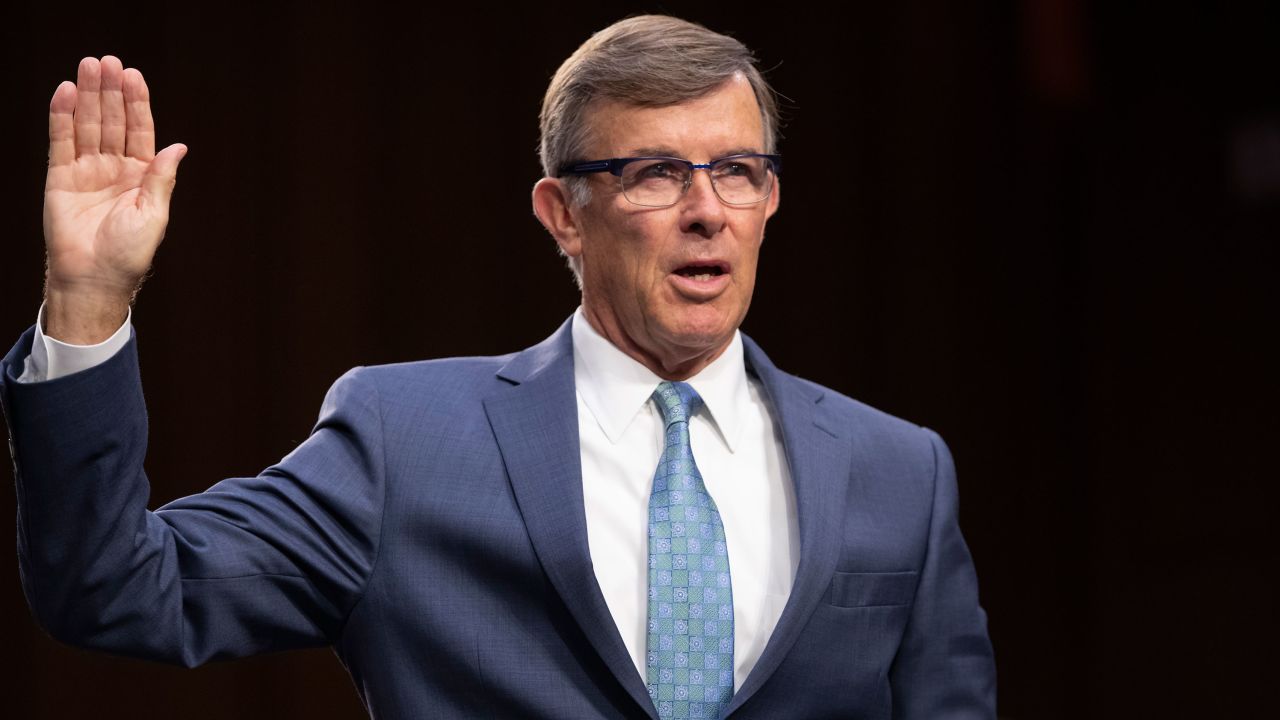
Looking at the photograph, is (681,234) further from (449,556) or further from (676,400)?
(449,556)

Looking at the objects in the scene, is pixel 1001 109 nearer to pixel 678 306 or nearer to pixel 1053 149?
pixel 1053 149

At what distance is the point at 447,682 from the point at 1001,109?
8.59 ft

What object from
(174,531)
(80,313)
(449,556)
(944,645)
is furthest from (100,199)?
(944,645)

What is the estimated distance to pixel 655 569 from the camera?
74.3 inches

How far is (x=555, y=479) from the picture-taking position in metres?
1.88

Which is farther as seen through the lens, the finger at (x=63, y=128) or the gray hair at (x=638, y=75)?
the gray hair at (x=638, y=75)

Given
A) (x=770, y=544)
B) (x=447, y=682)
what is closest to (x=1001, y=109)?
Answer: (x=770, y=544)

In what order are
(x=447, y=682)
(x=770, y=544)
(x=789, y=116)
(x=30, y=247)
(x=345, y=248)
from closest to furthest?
1. (x=447, y=682)
2. (x=770, y=544)
3. (x=30, y=247)
4. (x=345, y=248)
5. (x=789, y=116)

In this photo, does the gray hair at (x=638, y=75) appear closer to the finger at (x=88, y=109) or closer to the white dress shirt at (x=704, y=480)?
the white dress shirt at (x=704, y=480)

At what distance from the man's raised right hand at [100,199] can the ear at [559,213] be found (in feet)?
2.05

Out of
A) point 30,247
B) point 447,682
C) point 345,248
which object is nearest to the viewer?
point 447,682

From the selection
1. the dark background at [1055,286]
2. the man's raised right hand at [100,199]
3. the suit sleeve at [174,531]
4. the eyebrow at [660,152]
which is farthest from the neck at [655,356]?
the dark background at [1055,286]

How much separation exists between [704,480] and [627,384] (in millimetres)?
158

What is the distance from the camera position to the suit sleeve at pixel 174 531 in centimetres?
155
